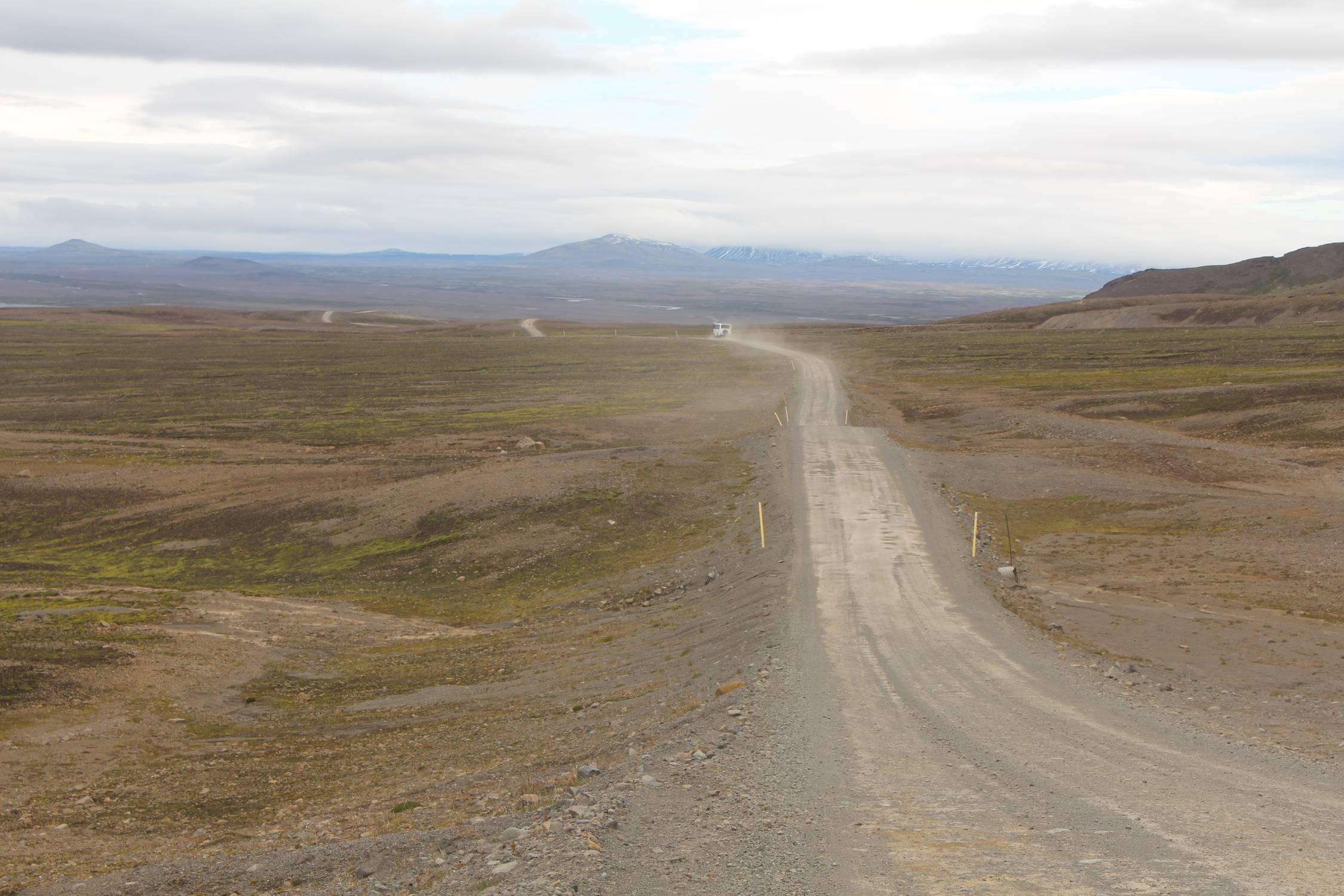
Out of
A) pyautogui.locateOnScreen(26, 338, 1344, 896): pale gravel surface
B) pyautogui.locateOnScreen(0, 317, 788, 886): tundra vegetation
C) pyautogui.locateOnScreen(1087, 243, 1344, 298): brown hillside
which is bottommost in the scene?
pyautogui.locateOnScreen(0, 317, 788, 886): tundra vegetation

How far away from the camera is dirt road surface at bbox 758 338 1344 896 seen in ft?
31.0

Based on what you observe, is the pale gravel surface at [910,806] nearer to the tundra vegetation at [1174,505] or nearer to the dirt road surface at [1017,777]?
the dirt road surface at [1017,777]

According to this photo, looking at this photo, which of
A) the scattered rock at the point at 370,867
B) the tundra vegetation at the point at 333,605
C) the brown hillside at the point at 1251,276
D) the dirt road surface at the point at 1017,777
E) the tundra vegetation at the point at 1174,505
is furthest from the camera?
the brown hillside at the point at 1251,276

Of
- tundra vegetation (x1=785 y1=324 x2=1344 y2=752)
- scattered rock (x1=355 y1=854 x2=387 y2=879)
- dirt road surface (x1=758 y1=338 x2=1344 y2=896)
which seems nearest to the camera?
dirt road surface (x1=758 y1=338 x2=1344 y2=896)

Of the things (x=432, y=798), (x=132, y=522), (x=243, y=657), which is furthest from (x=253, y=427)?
(x=432, y=798)

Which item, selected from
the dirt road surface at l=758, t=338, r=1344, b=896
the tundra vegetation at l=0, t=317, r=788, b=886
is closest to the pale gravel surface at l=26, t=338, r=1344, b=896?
the dirt road surface at l=758, t=338, r=1344, b=896

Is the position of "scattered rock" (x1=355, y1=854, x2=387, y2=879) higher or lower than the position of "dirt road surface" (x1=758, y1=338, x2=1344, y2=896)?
lower

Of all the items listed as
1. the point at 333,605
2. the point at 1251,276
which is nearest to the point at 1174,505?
the point at 333,605

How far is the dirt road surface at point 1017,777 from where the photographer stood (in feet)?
31.0

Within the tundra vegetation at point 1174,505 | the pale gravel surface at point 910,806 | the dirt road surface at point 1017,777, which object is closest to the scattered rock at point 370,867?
the pale gravel surface at point 910,806

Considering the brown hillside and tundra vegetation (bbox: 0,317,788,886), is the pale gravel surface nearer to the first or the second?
tundra vegetation (bbox: 0,317,788,886)

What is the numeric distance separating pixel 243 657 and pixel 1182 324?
12225 centimetres

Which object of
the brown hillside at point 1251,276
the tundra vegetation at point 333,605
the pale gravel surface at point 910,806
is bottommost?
the tundra vegetation at point 333,605

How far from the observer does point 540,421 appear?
190 feet
